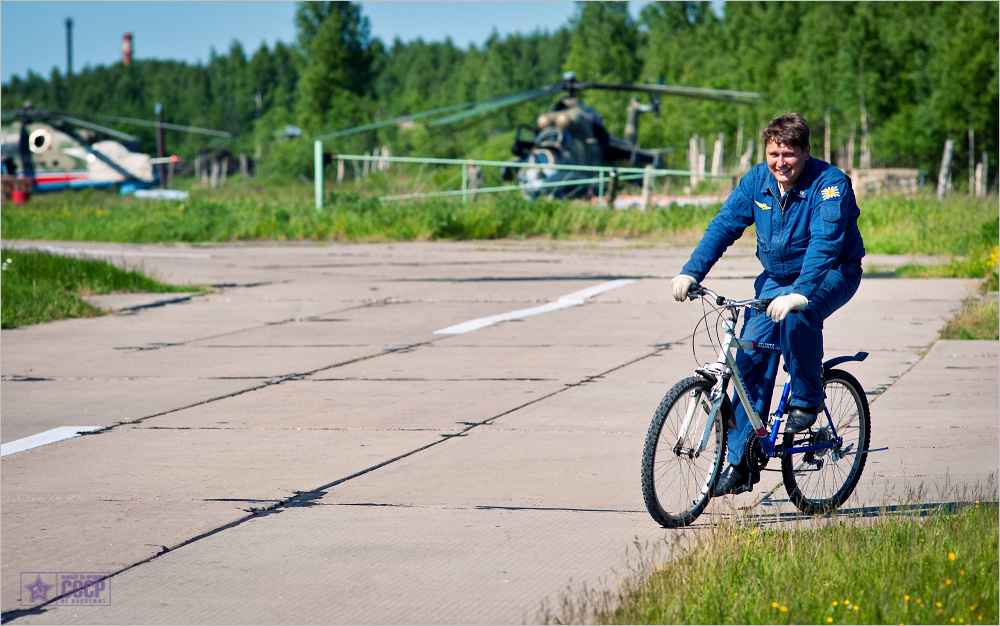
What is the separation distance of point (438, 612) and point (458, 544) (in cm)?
75

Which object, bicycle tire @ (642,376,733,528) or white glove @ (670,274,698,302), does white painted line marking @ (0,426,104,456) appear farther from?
white glove @ (670,274,698,302)

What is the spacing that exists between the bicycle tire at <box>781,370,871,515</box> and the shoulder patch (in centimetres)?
91

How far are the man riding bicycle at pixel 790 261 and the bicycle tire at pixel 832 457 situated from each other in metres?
0.17

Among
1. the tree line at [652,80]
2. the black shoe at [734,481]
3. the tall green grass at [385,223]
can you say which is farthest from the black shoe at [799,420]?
the tree line at [652,80]

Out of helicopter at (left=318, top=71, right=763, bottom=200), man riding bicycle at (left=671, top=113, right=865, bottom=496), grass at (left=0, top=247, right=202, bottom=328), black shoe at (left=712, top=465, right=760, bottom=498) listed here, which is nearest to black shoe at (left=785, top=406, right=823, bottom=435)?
man riding bicycle at (left=671, top=113, right=865, bottom=496)

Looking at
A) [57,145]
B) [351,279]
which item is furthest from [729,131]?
[351,279]

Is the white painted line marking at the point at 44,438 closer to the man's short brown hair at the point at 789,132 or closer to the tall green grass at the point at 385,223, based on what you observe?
the man's short brown hair at the point at 789,132

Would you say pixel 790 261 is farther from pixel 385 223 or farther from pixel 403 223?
pixel 385 223

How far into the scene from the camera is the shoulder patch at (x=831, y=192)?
4469 millimetres

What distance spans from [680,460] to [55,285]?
11.1 meters

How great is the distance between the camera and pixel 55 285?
1371 centimetres

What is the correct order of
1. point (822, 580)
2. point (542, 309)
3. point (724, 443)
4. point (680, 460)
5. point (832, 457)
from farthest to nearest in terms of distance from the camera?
1. point (542, 309)
2. point (832, 457)
3. point (724, 443)
4. point (680, 460)
5. point (822, 580)

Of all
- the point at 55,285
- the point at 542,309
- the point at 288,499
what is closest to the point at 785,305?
the point at 288,499

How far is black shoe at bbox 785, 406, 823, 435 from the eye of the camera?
4.77m
